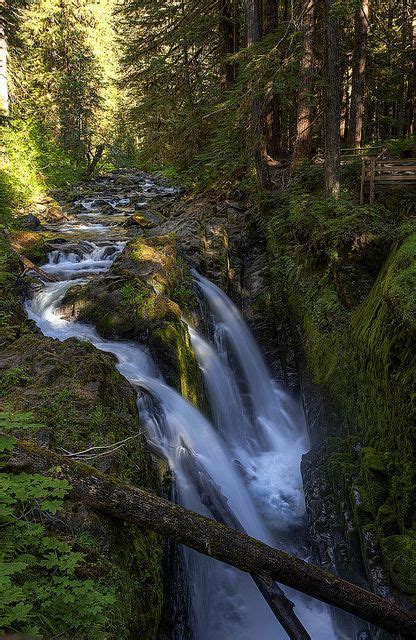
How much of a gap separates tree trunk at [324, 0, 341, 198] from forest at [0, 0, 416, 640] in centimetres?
5

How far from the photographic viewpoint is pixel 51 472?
334 centimetres

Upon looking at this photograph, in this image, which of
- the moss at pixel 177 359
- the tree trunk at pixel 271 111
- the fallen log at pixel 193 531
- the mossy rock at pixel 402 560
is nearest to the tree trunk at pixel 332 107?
the moss at pixel 177 359

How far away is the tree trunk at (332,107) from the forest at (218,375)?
0.16 feet

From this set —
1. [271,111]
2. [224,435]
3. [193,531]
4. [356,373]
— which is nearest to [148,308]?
[224,435]

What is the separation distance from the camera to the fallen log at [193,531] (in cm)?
344

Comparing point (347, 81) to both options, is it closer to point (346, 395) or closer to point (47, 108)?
point (47, 108)

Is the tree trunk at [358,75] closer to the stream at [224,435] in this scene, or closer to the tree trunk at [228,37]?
the tree trunk at [228,37]

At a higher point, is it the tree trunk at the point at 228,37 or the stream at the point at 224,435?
the tree trunk at the point at 228,37

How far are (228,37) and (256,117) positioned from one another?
31.6ft

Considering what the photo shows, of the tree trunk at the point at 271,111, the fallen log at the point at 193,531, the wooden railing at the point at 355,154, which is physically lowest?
the fallen log at the point at 193,531

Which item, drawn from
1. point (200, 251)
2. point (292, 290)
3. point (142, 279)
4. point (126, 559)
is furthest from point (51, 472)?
point (200, 251)

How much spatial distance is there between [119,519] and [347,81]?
25.2m

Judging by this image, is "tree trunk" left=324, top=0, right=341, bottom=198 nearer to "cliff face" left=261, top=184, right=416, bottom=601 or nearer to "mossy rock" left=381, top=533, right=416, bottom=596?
"cliff face" left=261, top=184, right=416, bottom=601

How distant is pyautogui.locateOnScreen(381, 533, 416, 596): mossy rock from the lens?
4.95m
